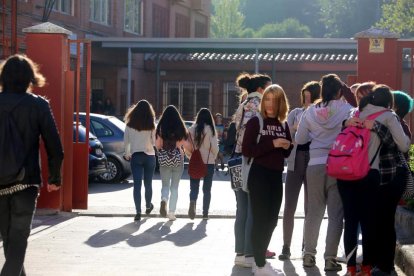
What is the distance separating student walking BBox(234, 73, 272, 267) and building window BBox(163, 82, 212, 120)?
3381cm

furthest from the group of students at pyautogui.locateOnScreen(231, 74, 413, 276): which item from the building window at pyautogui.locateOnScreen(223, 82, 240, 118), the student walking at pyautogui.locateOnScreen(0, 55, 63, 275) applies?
the building window at pyautogui.locateOnScreen(223, 82, 240, 118)

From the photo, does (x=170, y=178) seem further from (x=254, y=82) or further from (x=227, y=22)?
(x=227, y=22)

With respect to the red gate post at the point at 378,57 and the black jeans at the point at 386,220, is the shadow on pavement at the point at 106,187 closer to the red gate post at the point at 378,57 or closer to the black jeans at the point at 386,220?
the red gate post at the point at 378,57

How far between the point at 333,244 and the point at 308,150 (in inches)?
42.3

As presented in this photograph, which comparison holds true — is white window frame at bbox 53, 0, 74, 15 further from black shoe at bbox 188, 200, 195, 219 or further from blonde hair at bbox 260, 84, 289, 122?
blonde hair at bbox 260, 84, 289, 122

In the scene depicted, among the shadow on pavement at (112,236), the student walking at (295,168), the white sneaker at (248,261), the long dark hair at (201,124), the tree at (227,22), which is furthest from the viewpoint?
the tree at (227,22)

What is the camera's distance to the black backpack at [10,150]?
22.2 feet

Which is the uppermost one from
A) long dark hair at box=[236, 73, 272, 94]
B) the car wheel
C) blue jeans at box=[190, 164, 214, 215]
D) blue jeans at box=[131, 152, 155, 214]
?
long dark hair at box=[236, 73, 272, 94]

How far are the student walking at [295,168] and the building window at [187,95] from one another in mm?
33413

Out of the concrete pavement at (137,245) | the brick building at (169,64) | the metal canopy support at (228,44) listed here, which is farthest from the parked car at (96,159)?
the brick building at (169,64)

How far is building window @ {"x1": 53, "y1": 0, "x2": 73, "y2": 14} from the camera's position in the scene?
3222 centimetres

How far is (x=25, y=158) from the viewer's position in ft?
22.5

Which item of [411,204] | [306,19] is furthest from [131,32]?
[306,19]

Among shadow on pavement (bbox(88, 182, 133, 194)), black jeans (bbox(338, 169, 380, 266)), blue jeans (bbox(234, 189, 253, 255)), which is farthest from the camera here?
shadow on pavement (bbox(88, 182, 133, 194))
